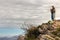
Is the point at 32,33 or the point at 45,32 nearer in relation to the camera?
the point at 45,32

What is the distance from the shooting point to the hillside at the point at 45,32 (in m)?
63.2

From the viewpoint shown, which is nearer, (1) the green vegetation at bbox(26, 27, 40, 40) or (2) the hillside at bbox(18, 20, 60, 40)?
(2) the hillside at bbox(18, 20, 60, 40)

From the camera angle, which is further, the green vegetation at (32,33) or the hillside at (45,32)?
the green vegetation at (32,33)

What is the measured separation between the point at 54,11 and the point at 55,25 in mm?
4440

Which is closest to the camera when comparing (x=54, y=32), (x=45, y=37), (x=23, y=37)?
(x=45, y=37)

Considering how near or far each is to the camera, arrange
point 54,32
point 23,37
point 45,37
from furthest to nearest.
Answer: point 23,37, point 54,32, point 45,37

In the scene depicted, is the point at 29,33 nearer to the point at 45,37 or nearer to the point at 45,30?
the point at 45,30

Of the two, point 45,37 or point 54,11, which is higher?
point 54,11

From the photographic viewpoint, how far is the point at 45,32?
66.8 m

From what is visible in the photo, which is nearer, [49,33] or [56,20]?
[49,33]

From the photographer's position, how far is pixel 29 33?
7112cm

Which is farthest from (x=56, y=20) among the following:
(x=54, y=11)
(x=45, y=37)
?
(x=45, y=37)

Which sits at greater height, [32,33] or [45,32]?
[45,32]

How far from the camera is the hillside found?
6322 cm
